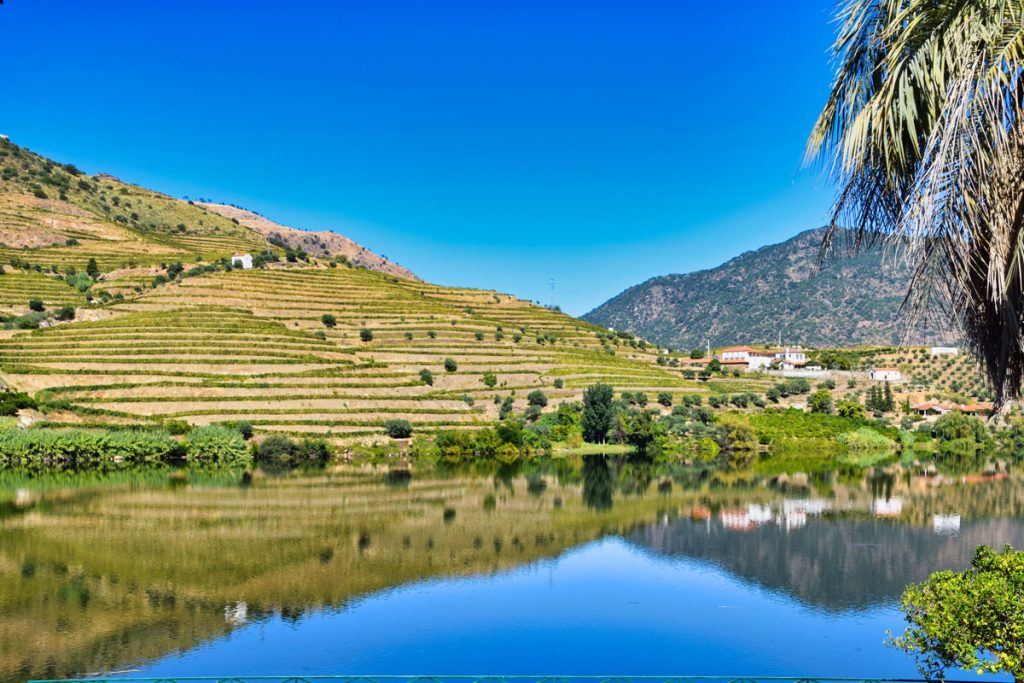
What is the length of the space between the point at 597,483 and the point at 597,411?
21639mm

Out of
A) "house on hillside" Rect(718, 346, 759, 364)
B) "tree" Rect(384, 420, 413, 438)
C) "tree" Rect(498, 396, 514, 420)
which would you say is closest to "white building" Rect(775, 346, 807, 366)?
"house on hillside" Rect(718, 346, 759, 364)

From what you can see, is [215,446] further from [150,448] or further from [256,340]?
[256,340]

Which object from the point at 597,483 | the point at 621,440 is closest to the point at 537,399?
the point at 621,440

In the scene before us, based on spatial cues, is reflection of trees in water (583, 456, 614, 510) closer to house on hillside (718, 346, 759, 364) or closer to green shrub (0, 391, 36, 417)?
green shrub (0, 391, 36, 417)

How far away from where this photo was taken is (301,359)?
6950cm

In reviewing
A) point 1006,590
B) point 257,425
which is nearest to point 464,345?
point 257,425

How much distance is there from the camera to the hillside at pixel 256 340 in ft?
201

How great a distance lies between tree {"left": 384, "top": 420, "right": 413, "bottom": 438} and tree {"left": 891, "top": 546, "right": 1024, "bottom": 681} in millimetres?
A: 52163

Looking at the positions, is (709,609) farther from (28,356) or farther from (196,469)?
(28,356)

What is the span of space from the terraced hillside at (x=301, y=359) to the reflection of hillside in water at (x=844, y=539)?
3321cm

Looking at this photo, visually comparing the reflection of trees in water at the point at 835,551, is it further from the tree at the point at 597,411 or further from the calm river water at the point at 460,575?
the tree at the point at 597,411

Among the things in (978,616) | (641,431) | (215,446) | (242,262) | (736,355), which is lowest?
(641,431)

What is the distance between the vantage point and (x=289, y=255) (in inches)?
4173

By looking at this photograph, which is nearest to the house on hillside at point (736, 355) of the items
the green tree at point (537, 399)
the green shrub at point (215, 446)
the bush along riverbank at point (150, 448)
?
the green tree at point (537, 399)
